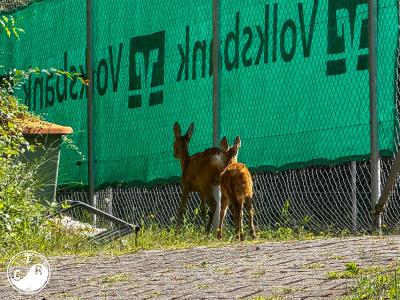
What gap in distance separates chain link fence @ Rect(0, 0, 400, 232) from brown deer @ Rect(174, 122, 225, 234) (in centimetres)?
25

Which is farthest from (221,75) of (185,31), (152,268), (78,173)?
(152,268)

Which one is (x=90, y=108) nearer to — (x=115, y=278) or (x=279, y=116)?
(x=279, y=116)

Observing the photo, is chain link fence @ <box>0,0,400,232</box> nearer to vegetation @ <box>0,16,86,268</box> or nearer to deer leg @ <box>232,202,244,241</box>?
deer leg @ <box>232,202,244,241</box>

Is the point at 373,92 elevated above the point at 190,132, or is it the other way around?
the point at 373,92

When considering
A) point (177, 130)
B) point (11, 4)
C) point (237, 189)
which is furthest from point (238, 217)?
point (11, 4)

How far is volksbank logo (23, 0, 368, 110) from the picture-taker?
962 cm

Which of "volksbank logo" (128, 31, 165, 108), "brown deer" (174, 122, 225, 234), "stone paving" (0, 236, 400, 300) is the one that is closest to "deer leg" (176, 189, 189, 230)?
"brown deer" (174, 122, 225, 234)

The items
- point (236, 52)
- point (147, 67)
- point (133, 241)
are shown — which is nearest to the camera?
point (133, 241)

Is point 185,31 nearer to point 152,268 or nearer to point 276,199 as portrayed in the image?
point 276,199

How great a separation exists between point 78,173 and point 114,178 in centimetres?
66

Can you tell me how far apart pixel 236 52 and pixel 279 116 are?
2.75 feet

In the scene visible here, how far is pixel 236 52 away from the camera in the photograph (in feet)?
35.3

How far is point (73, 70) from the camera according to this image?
13023 millimetres

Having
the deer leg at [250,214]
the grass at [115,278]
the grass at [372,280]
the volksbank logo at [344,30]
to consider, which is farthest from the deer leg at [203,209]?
the grass at [372,280]
